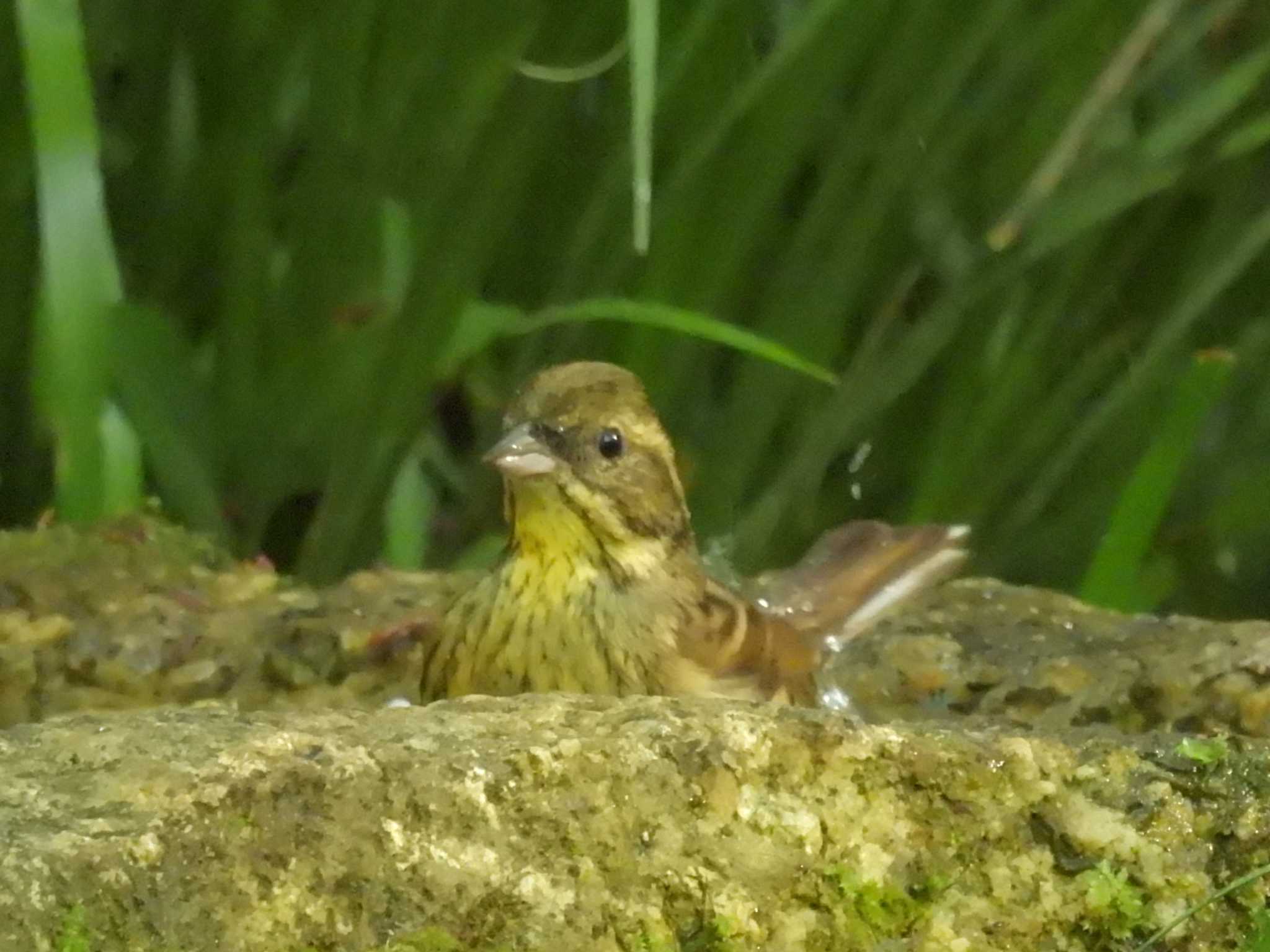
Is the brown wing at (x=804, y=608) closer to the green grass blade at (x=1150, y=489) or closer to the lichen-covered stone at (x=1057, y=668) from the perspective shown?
the lichen-covered stone at (x=1057, y=668)

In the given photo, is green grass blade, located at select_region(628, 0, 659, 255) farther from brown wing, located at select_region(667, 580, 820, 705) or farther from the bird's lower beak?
brown wing, located at select_region(667, 580, 820, 705)

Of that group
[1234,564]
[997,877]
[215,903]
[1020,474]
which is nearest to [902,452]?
[1020,474]

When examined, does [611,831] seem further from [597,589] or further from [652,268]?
[652,268]

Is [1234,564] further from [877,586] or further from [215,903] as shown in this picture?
[215,903]

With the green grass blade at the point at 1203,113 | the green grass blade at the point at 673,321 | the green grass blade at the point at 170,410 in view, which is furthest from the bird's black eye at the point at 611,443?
the green grass blade at the point at 1203,113

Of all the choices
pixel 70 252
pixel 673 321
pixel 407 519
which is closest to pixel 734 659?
pixel 673 321
